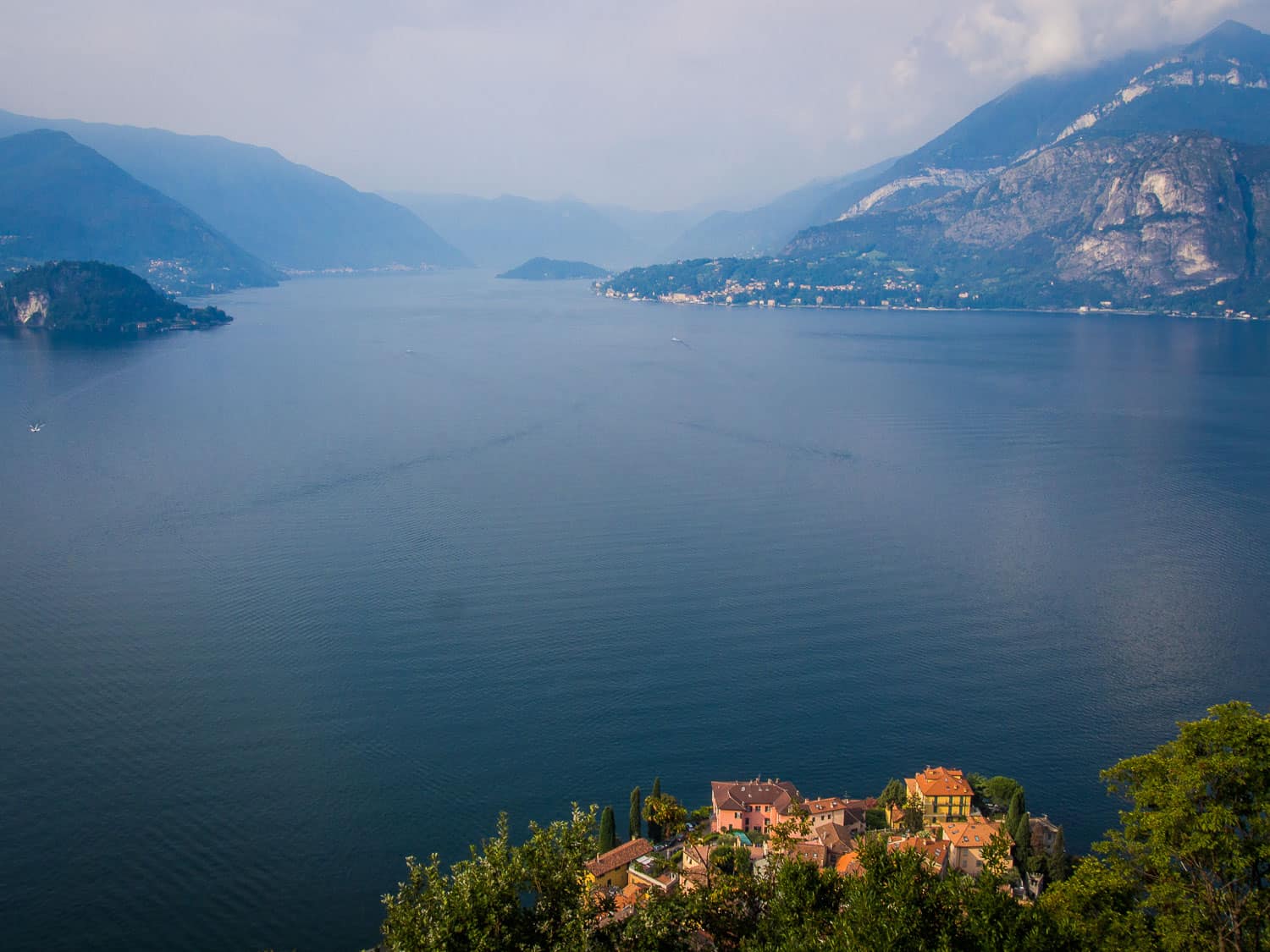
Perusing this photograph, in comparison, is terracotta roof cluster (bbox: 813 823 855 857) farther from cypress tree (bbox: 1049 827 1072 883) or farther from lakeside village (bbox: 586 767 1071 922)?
cypress tree (bbox: 1049 827 1072 883)

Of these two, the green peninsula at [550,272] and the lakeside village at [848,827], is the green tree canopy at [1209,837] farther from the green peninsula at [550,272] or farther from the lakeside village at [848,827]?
the green peninsula at [550,272]

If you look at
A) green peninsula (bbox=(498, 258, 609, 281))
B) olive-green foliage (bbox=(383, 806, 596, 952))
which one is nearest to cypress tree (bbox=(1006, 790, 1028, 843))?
olive-green foliage (bbox=(383, 806, 596, 952))

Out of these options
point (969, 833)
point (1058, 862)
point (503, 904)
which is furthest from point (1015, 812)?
point (503, 904)

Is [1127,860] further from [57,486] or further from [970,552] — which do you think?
[57,486]

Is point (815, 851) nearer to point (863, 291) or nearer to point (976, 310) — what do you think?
point (976, 310)

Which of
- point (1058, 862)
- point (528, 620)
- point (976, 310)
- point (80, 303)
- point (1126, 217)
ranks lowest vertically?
point (1058, 862)

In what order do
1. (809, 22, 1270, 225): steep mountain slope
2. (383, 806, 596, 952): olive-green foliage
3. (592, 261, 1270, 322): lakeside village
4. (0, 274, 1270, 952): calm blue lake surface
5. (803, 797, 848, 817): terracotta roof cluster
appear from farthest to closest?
(809, 22, 1270, 225): steep mountain slope, (592, 261, 1270, 322): lakeside village, (0, 274, 1270, 952): calm blue lake surface, (803, 797, 848, 817): terracotta roof cluster, (383, 806, 596, 952): olive-green foliage
